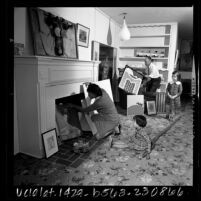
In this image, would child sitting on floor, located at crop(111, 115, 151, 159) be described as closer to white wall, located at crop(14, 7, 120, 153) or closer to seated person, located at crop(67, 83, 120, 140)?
seated person, located at crop(67, 83, 120, 140)

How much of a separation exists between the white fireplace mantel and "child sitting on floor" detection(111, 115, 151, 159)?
0.97 meters

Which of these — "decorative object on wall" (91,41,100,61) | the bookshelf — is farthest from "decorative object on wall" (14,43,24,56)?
the bookshelf

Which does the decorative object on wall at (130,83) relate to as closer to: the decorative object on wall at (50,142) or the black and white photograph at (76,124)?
the black and white photograph at (76,124)

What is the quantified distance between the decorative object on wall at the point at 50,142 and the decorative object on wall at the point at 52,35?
932mm

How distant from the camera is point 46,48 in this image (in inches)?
81.5

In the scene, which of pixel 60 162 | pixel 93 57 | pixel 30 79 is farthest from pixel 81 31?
pixel 60 162

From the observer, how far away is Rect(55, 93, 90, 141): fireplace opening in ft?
7.68

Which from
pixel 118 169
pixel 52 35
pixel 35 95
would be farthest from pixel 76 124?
pixel 52 35

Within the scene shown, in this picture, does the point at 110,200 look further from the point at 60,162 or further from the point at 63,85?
the point at 63,85

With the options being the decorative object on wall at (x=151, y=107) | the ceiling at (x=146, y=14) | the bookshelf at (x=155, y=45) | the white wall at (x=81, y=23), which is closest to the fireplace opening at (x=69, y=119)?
the white wall at (x=81, y=23)

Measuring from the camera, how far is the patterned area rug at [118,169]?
1539 mm

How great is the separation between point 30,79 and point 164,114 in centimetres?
312

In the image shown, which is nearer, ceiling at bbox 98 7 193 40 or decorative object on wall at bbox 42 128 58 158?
decorative object on wall at bbox 42 128 58 158
